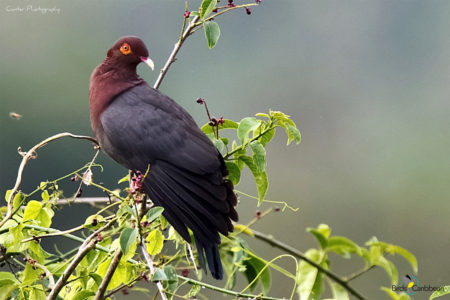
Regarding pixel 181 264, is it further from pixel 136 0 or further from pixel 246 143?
pixel 136 0

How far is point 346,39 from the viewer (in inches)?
586

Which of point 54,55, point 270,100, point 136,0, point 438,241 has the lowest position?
point 438,241

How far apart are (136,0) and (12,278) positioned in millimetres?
13732

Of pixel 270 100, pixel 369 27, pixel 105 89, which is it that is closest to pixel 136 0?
pixel 270 100

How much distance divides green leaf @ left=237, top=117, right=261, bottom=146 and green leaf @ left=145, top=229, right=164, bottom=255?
0.25m

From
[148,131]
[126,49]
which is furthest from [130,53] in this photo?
[148,131]

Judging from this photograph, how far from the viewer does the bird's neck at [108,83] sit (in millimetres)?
2076

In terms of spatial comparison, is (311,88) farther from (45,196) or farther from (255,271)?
(45,196)

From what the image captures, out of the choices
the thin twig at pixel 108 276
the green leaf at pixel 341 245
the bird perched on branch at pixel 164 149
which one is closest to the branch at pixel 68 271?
the thin twig at pixel 108 276

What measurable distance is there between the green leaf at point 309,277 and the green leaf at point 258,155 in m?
0.25

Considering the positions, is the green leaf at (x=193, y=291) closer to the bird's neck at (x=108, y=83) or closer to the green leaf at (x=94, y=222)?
the green leaf at (x=94, y=222)

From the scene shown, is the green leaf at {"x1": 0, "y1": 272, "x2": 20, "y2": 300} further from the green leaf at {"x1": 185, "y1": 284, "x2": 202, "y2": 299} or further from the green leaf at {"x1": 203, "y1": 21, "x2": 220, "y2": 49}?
the green leaf at {"x1": 203, "y1": 21, "x2": 220, "y2": 49}

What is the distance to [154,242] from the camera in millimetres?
1396

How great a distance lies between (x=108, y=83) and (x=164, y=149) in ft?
1.00
